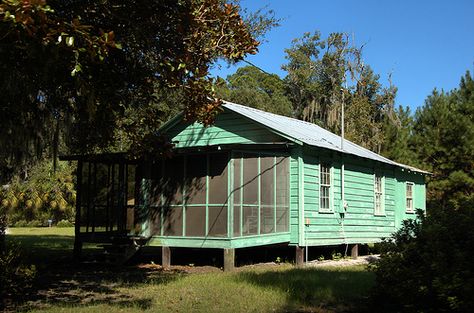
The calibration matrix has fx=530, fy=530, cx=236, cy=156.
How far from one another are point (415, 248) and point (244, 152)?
6909mm

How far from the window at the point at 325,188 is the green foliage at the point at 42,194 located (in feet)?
88.2

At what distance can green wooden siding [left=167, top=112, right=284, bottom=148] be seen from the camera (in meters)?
15.8

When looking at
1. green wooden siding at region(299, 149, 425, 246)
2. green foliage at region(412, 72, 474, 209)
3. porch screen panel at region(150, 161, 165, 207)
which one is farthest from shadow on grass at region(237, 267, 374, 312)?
green foliage at region(412, 72, 474, 209)

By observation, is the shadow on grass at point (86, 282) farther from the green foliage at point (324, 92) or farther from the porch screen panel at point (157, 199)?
the green foliage at point (324, 92)

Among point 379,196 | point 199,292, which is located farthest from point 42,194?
point 199,292

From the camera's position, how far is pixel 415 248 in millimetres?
7520

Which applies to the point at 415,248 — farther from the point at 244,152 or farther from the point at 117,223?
the point at 117,223

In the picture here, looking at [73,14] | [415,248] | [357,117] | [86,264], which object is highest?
[357,117]

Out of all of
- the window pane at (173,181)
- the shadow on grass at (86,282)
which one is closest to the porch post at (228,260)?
the shadow on grass at (86,282)

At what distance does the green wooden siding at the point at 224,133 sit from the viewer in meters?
15.8

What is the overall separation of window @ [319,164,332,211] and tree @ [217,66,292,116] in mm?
22474

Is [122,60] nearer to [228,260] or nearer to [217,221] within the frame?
[217,221]

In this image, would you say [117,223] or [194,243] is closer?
[194,243]

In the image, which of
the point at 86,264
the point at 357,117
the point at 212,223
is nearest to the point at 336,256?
the point at 212,223
